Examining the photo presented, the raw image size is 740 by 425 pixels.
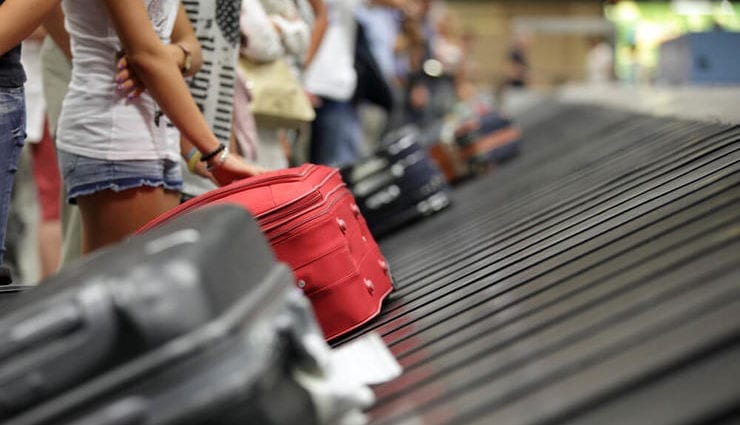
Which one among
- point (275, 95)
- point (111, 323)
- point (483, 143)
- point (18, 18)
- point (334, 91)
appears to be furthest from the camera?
point (483, 143)

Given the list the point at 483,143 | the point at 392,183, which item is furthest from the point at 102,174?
the point at 483,143

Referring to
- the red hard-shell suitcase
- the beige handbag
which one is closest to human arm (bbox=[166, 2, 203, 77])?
the red hard-shell suitcase

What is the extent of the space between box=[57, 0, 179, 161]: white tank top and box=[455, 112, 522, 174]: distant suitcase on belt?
4.00 metres

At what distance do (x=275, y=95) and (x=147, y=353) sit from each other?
2.08 m

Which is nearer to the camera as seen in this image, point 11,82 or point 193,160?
point 11,82

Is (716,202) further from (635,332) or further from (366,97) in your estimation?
(366,97)

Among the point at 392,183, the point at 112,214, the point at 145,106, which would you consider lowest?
the point at 392,183

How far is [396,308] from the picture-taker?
2604 millimetres

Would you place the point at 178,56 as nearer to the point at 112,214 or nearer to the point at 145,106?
the point at 145,106

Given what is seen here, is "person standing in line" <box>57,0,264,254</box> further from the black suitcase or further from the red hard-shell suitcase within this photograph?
the black suitcase

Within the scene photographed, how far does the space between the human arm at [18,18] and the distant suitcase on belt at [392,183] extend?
2.14 m

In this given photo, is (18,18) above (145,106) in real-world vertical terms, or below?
above

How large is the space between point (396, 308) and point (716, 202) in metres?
0.87

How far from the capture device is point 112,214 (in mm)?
2463
